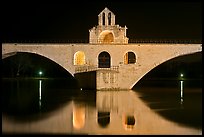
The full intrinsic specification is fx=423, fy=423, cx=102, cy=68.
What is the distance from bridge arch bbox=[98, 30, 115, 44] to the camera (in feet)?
129

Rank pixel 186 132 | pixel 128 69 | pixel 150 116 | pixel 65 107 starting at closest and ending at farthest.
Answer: pixel 186 132 → pixel 150 116 → pixel 65 107 → pixel 128 69

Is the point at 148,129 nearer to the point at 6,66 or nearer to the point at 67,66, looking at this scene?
the point at 67,66

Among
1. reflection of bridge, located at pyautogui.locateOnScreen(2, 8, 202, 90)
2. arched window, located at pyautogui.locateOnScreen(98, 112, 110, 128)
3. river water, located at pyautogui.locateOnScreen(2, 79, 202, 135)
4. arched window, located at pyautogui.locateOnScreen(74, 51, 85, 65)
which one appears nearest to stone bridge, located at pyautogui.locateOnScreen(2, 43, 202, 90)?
reflection of bridge, located at pyautogui.locateOnScreen(2, 8, 202, 90)

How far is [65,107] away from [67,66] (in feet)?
44.6

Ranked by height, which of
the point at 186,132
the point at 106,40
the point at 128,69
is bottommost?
the point at 186,132

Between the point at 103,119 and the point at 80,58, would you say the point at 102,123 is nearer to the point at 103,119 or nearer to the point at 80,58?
the point at 103,119

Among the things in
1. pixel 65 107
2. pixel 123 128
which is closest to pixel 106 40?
pixel 65 107

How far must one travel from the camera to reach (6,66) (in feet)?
208

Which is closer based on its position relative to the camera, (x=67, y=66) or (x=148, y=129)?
(x=148, y=129)

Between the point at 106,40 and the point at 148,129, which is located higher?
the point at 106,40

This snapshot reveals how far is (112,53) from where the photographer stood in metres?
37.7

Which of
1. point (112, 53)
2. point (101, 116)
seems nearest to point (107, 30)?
point (112, 53)

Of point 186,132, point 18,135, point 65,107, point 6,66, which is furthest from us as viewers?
point 6,66

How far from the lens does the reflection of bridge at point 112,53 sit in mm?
37000
